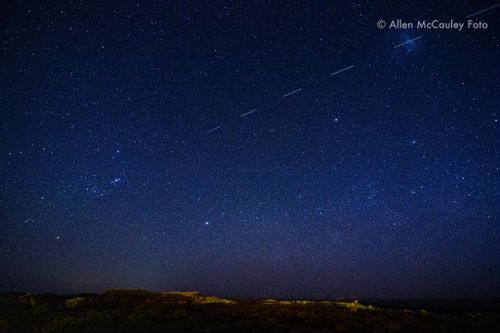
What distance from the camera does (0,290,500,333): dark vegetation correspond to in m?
13.0

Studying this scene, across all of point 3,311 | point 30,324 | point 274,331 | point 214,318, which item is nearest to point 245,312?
point 214,318

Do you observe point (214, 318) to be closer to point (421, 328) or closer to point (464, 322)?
point (421, 328)

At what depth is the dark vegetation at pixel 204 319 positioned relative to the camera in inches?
511

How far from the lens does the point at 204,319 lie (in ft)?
49.2

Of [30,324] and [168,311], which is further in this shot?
[168,311]

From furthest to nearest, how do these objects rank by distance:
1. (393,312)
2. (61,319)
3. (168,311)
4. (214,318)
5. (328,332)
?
(393,312)
(168,311)
(214,318)
(61,319)
(328,332)

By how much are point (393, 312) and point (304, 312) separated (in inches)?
180

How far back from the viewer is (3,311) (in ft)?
52.6

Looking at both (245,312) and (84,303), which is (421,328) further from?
(84,303)

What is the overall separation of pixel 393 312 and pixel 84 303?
51.2 ft

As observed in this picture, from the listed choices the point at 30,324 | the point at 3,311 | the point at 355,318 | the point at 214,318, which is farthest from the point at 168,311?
the point at 355,318

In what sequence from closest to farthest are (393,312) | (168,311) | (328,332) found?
(328,332), (168,311), (393,312)

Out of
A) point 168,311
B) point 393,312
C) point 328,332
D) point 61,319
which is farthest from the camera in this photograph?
point 393,312

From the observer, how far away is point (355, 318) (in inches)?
640
